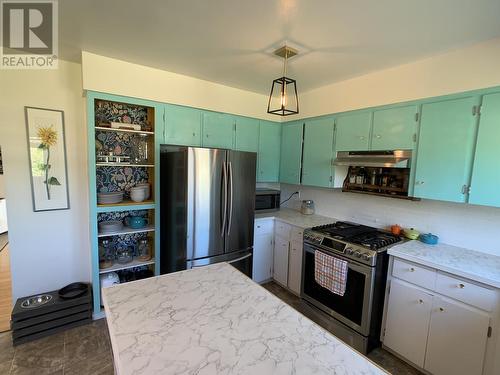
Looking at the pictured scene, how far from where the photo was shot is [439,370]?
183 cm

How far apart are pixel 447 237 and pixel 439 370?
3.52ft

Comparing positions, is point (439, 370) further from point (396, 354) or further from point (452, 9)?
point (452, 9)

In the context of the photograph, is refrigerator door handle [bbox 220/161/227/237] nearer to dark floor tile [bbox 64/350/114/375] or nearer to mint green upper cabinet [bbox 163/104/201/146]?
mint green upper cabinet [bbox 163/104/201/146]

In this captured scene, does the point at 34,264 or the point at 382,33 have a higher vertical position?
the point at 382,33

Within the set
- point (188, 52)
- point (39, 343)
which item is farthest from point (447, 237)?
point (39, 343)

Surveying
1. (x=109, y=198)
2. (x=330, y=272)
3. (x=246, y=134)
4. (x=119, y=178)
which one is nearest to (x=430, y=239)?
(x=330, y=272)

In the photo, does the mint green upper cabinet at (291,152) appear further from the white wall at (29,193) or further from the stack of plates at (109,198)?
the white wall at (29,193)

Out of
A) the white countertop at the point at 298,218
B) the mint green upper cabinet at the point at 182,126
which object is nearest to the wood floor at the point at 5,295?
the mint green upper cabinet at the point at 182,126

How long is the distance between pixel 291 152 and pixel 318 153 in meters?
0.50

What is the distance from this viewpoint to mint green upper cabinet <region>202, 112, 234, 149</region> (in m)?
2.94

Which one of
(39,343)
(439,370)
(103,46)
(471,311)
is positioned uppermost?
(103,46)

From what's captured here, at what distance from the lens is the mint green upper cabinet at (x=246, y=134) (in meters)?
3.24

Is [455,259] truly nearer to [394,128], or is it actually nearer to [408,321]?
[408,321]

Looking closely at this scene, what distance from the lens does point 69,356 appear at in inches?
80.7
